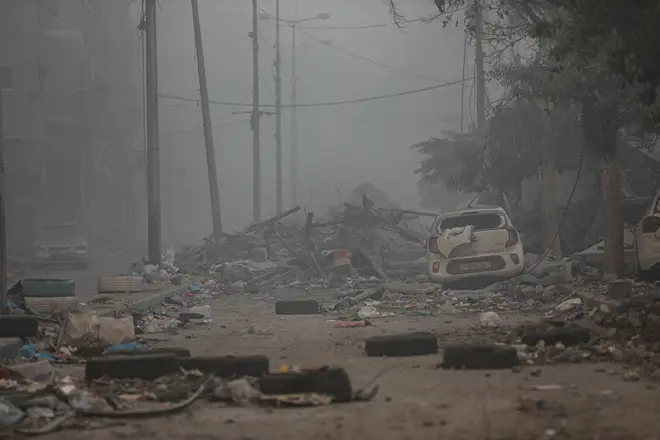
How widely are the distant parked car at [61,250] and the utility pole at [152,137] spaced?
12.8 m

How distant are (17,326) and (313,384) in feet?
18.4

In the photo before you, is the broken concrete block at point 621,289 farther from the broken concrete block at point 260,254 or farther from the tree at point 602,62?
the broken concrete block at point 260,254

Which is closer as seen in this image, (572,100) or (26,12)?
(572,100)

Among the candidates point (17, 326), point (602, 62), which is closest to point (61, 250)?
point (17, 326)

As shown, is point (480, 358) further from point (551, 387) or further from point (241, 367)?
point (241, 367)

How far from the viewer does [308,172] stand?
3374 inches

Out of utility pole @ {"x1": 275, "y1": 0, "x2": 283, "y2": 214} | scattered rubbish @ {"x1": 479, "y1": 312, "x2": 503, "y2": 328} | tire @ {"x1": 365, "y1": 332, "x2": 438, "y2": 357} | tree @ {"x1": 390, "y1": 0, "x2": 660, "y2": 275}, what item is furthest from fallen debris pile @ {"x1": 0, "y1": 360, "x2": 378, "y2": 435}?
utility pole @ {"x1": 275, "y1": 0, "x2": 283, "y2": 214}

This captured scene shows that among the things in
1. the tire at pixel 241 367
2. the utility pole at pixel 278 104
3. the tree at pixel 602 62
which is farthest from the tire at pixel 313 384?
the utility pole at pixel 278 104

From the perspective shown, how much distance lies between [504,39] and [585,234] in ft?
33.8

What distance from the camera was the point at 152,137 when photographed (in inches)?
1044

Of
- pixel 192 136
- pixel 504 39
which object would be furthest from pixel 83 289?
pixel 192 136

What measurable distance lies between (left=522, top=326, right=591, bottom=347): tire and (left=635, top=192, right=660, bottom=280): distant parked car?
6.73 meters

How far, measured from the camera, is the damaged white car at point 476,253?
65.0 feet

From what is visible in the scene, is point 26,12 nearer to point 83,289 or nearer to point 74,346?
point 83,289
